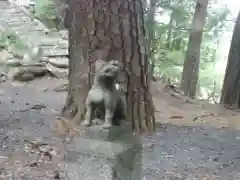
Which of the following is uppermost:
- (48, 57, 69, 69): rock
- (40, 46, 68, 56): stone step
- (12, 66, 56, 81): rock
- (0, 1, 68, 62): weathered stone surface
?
(0, 1, 68, 62): weathered stone surface

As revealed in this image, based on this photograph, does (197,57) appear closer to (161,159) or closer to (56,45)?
(56,45)

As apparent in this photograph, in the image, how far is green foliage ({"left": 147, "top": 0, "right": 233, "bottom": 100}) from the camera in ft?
23.2

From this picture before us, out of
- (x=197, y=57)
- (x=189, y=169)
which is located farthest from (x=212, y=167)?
(x=197, y=57)

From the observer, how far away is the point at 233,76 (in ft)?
21.3

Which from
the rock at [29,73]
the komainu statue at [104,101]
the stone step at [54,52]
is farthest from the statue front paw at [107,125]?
the stone step at [54,52]

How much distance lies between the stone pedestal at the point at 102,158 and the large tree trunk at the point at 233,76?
14.2ft

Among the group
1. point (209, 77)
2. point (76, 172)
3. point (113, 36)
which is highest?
point (113, 36)

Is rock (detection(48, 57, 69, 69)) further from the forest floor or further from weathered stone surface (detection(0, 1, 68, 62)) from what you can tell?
the forest floor

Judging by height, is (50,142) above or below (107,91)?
below

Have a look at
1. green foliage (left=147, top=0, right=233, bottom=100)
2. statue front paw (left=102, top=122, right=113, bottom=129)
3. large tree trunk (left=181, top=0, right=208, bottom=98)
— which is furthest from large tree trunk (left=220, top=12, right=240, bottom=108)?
statue front paw (left=102, top=122, right=113, bottom=129)

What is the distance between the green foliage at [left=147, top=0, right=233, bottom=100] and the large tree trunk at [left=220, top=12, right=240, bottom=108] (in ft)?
3.00

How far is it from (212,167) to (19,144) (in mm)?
1577

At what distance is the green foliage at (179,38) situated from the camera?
23.2 ft

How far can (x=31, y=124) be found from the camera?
14.5 feet
